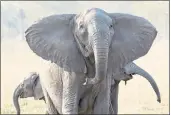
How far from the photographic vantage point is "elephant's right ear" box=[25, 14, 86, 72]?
12.2 feet

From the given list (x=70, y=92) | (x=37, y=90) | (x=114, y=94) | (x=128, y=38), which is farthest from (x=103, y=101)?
(x=37, y=90)

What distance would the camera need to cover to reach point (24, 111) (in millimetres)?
8797

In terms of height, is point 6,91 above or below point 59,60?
below

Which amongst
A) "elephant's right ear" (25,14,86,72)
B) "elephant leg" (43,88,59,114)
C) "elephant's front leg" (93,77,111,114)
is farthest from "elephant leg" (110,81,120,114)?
"elephant's right ear" (25,14,86,72)

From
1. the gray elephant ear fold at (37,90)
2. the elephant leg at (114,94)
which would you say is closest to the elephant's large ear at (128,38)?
the elephant leg at (114,94)

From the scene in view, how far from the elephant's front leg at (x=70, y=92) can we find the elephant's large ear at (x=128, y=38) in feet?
0.86

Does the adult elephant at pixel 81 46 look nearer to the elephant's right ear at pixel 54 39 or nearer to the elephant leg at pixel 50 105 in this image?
the elephant's right ear at pixel 54 39

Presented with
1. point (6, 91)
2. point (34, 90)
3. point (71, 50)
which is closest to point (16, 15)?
point (6, 91)

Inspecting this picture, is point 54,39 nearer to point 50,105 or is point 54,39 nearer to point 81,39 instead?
point 81,39

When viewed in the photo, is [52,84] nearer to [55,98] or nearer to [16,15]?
[55,98]

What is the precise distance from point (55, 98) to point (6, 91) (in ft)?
24.5

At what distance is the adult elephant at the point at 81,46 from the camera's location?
3.60 metres

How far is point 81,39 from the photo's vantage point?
11.7 feet

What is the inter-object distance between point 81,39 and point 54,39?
0.26m
